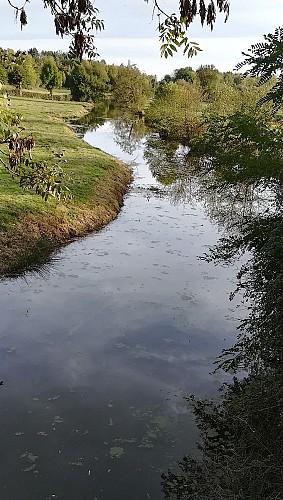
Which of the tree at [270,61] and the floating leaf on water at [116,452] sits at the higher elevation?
the tree at [270,61]

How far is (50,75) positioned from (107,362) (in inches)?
2744

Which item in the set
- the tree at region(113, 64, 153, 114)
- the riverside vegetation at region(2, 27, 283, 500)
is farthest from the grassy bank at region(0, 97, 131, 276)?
the tree at region(113, 64, 153, 114)

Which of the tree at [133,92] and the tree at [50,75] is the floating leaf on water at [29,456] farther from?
the tree at [50,75]

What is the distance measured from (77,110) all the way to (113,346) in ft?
192

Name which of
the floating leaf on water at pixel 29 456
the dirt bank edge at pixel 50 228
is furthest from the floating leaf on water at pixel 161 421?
the dirt bank edge at pixel 50 228

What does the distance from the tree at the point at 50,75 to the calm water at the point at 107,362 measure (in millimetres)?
60360

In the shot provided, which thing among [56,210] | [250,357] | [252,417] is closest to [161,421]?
[250,357]

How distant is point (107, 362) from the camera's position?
9.25m

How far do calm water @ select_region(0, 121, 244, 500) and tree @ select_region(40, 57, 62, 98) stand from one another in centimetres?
6036

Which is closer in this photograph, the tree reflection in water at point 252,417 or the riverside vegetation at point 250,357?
the tree reflection in water at point 252,417

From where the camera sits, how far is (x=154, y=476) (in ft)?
21.5

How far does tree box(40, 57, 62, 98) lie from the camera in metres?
68.8

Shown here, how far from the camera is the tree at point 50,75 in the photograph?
6881cm

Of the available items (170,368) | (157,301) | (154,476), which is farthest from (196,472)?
(157,301)
